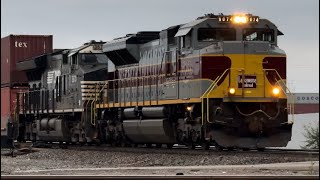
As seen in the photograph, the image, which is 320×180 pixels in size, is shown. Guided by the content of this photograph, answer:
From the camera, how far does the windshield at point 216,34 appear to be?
2089 centimetres

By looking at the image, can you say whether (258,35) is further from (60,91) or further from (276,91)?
(60,91)

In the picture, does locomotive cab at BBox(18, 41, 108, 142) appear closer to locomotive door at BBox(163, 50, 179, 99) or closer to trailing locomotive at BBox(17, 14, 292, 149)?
trailing locomotive at BBox(17, 14, 292, 149)

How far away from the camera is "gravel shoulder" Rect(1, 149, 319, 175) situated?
47.5ft

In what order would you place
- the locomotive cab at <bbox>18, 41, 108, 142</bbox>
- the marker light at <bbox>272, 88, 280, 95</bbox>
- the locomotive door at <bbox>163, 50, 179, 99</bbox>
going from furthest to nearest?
the locomotive cab at <bbox>18, 41, 108, 142</bbox> → the locomotive door at <bbox>163, 50, 179, 99</bbox> → the marker light at <bbox>272, 88, 280, 95</bbox>

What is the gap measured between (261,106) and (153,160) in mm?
3713

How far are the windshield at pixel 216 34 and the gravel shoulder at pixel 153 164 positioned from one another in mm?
3728

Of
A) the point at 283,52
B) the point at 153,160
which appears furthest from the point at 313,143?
the point at 153,160

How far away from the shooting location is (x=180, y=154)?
1986 centimetres

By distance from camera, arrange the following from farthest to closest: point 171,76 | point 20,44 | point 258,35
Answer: point 20,44 → point 171,76 → point 258,35

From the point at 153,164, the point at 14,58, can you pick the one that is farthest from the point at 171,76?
the point at 14,58

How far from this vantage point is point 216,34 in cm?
2094

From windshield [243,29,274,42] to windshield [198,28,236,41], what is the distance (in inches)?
15.1

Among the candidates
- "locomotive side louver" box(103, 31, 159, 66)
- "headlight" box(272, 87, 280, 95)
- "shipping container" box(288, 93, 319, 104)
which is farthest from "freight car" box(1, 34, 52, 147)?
"shipping container" box(288, 93, 319, 104)

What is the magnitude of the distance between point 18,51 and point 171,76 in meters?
14.4
